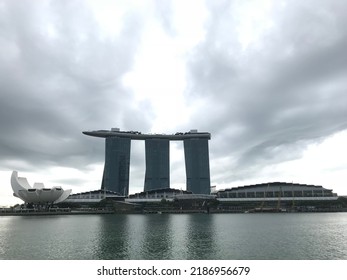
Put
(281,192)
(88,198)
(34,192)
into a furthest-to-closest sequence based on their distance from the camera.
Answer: (88,198) < (281,192) < (34,192)

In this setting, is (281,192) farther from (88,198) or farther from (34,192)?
(34,192)

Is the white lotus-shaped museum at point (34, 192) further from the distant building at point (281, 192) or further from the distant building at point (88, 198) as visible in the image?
the distant building at point (281, 192)

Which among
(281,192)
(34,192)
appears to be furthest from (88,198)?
(281,192)

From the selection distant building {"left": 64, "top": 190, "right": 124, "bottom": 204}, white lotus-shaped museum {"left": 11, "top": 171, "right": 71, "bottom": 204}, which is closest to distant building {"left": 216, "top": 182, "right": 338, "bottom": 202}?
distant building {"left": 64, "top": 190, "right": 124, "bottom": 204}

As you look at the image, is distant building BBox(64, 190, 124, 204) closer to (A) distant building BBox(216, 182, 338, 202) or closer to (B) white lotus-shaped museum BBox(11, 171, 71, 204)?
(B) white lotus-shaped museum BBox(11, 171, 71, 204)

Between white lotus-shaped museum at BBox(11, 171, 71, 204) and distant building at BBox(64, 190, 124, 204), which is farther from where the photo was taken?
distant building at BBox(64, 190, 124, 204)

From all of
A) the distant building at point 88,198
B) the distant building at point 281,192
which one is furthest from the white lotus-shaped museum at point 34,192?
the distant building at point 281,192
